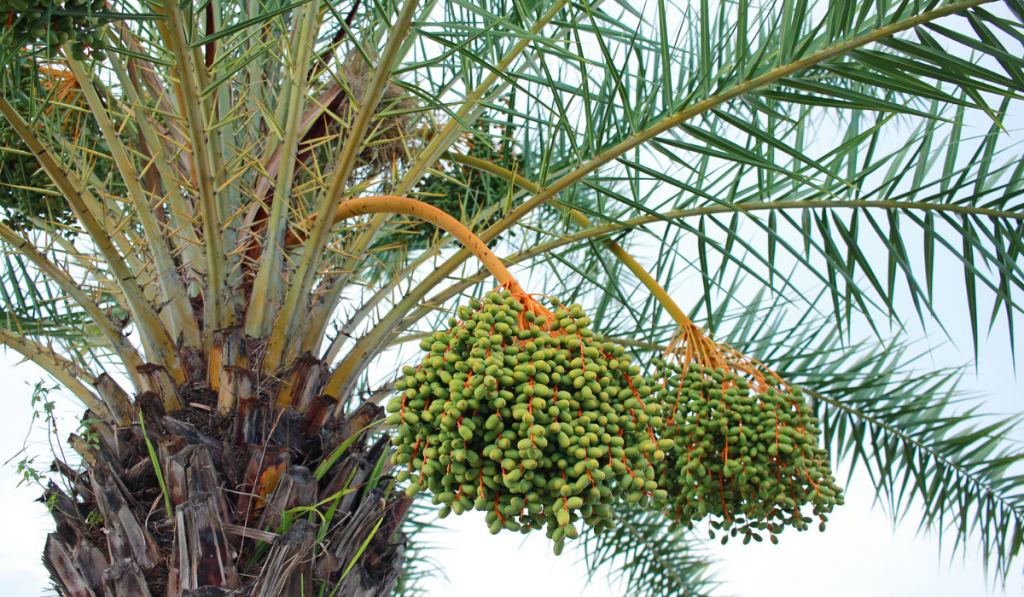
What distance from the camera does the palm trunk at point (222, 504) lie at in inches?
54.4

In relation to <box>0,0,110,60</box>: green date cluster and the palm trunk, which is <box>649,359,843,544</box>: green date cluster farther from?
<box>0,0,110,60</box>: green date cluster

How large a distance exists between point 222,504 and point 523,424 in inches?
28.7

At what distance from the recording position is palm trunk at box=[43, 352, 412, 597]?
1.38m

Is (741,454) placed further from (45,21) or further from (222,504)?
(45,21)

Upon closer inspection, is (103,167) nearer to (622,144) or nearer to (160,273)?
(160,273)

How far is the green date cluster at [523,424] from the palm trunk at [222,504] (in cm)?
44

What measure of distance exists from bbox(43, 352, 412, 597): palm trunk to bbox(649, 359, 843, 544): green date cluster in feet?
2.21

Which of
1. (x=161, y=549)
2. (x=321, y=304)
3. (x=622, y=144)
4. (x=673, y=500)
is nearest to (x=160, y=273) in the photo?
(x=321, y=304)

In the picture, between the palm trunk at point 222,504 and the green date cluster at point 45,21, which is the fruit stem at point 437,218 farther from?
the green date cluster at point 45,21

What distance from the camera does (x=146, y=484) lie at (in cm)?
150

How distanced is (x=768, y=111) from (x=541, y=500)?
0.83 m

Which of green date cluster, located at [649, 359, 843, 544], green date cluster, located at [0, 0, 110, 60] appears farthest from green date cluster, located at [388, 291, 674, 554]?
green date cluster, located at [0, 0, 110, 60]

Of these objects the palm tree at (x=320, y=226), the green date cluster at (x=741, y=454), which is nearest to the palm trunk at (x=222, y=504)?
the palm tree at (x=320, y=226)

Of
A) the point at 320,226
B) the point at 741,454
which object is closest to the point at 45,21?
the point at 320,226
